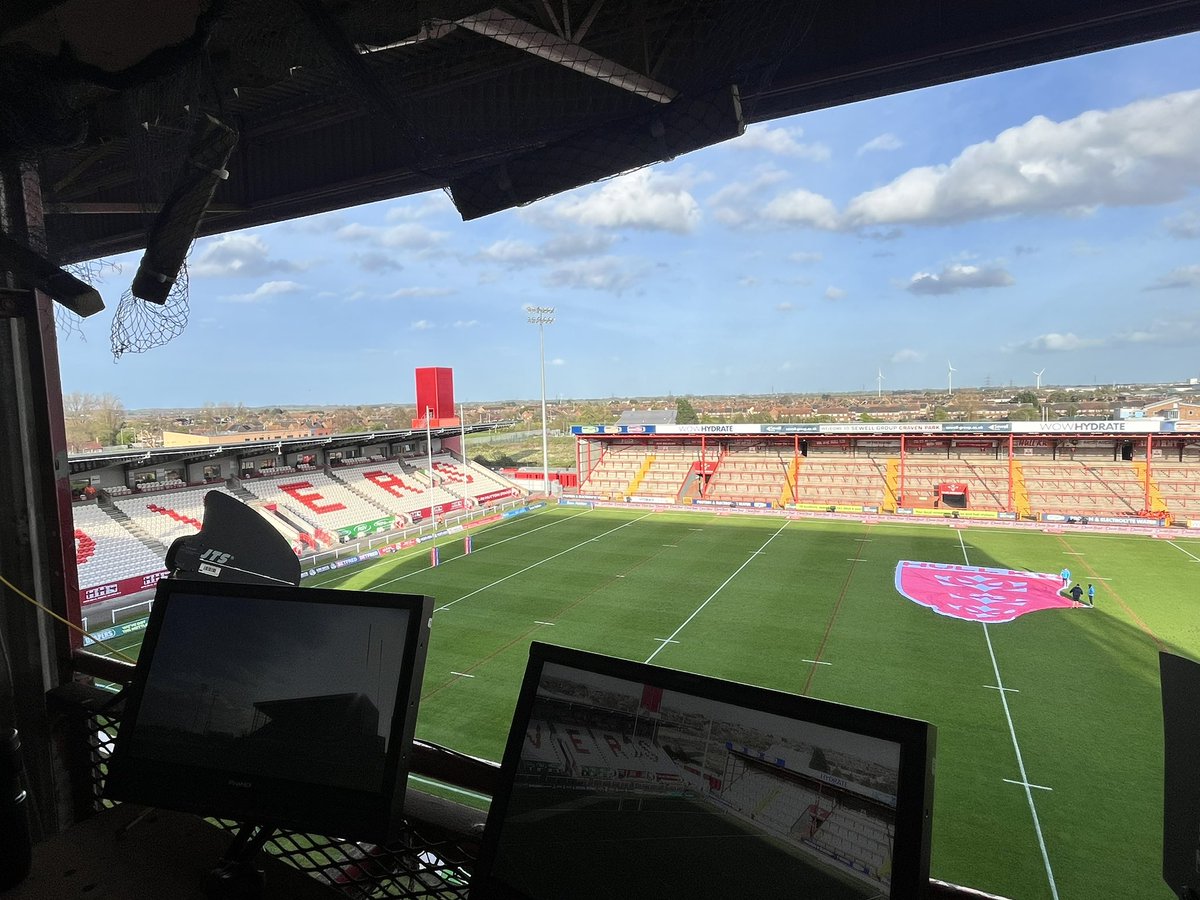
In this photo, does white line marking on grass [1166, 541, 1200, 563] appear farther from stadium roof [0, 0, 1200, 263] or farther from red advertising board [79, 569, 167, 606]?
red advertising board [79, 569, 167, 606]

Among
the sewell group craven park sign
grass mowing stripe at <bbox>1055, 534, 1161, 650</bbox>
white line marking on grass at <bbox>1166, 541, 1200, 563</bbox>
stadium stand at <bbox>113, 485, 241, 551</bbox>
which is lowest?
white line marking on grass at <bbox>1166, 541, 1200, 563</bbox>

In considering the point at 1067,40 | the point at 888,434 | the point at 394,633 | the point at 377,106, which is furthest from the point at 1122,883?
the point at 888,434

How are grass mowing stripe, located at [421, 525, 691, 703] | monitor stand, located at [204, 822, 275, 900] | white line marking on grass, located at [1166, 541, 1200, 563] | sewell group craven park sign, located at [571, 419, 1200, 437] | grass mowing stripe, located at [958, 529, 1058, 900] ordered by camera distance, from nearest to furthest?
monitor stand, located at [204, 822, 275, 900], grass mowing stripe, located at [958, 529, 1058, 900], grass mowing stripe, located at [421, 525, 691, 703], white line marking on grass, located at [1166, 541, 1200, 563], sewell group craven park sign, located at [571, 419, 1200, 437]

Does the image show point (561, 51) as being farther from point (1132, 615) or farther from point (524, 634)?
point (1132, 615)

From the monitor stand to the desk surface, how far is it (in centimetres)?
3

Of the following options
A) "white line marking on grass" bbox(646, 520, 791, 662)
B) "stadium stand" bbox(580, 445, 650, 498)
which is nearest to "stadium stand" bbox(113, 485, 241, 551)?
"white line marking on grass" bbox(646, 520, 791, 662)

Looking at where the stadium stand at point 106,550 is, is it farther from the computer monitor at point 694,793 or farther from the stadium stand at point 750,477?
the stadium stand at point 750,477

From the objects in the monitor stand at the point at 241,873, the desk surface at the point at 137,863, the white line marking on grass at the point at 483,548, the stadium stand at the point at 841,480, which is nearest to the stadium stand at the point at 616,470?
the white line marking on grass at the point at 483,548

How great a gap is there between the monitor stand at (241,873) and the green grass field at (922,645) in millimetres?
5386

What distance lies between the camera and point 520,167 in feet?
7.75

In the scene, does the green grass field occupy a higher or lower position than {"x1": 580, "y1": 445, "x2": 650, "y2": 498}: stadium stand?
lower

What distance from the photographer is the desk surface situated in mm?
1202

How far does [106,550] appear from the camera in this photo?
15469mm

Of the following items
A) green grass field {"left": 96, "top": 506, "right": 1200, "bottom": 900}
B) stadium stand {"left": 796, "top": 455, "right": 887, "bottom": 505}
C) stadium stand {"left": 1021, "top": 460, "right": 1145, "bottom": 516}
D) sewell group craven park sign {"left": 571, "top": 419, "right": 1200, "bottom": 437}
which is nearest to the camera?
green grass field {"left": 96, "top": 506, "right": 1200, "bottom": 900}
